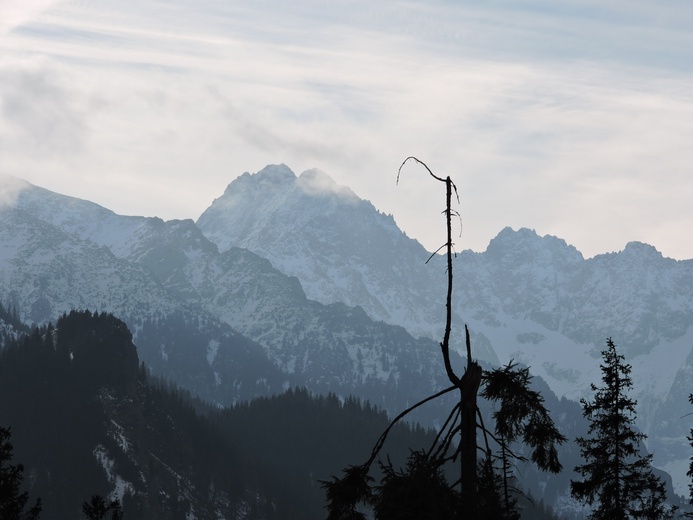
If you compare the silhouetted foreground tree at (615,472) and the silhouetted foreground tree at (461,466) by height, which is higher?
the silhouetted foreground tree at (615,472)

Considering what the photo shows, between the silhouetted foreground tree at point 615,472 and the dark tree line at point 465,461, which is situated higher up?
the silhouetted foreground tree at point 615,472

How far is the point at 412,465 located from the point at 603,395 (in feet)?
88.1

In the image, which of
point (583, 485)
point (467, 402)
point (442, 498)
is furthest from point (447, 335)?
point (583, 485)

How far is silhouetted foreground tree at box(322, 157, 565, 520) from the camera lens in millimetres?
17562

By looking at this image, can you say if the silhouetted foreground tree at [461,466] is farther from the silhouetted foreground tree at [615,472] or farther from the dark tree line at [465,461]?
the silhouetted foreground tree at [615,472]

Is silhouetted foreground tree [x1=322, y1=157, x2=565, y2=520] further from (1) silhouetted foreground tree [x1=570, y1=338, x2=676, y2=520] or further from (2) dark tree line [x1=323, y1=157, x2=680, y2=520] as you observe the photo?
(1) silhouetted foreground tree [x1=570, y1=338, x2=676, y2=520]

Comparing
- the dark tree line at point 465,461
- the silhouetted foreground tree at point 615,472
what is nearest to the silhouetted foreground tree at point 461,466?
the dark tree line at point 465,461

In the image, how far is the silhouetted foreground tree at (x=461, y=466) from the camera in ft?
57.6

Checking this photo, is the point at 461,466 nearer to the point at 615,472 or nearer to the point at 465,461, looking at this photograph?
the point at 465,461

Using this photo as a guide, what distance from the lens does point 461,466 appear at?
1770 centimetres

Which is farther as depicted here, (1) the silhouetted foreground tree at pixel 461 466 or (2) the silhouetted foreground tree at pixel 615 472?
(2) the silhouetted foreground tree at pixel 615 472

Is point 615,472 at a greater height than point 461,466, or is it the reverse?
point 615,472

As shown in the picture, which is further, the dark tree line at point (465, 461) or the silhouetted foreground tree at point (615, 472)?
the silhouetted foreground tree at point (615, 472)

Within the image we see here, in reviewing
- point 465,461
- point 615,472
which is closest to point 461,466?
point 465,461
